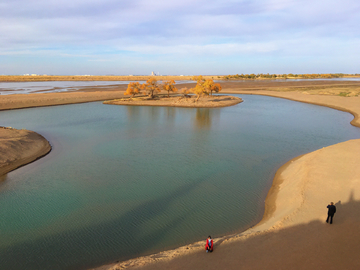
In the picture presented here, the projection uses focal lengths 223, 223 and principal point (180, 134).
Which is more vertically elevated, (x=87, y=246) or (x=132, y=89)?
(x=132, y=89)

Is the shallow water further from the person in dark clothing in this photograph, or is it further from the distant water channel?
the person in dark clothing

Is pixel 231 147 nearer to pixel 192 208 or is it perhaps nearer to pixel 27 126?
pixel 192 208

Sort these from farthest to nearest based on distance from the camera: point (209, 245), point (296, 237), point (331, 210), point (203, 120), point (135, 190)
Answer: point (203, 120), point (135, 190), point (331, 210), point (296, 237), point (209, 245)

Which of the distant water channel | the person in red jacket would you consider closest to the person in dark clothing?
the distant water channel

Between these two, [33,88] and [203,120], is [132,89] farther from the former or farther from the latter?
[33,88]

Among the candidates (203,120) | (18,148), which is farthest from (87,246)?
(203,120)

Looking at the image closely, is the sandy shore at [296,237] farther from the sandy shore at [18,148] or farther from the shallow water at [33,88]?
the shallow water at [33,88]
